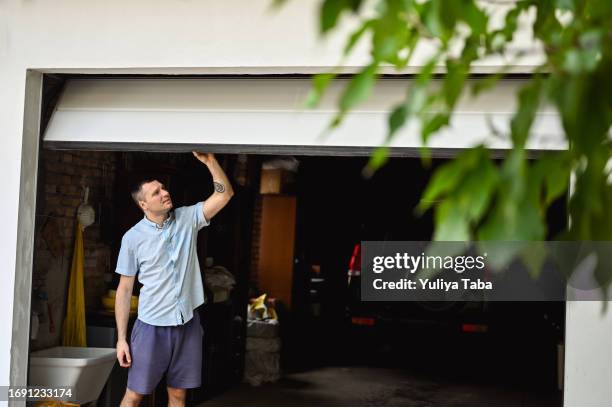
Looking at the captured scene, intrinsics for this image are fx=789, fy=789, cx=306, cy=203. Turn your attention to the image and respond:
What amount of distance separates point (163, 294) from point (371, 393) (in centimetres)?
407

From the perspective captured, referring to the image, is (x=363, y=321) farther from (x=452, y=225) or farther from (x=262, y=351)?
(x=452, y=225)

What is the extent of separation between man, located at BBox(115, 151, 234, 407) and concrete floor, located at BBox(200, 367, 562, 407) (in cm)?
255

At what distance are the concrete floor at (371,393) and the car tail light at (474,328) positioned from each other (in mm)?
713

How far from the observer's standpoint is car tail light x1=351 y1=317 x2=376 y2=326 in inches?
411

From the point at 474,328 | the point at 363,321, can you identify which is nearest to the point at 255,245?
the point at 363,321

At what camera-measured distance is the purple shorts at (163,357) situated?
17.5ft

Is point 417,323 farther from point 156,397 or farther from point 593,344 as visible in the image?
point 593,344

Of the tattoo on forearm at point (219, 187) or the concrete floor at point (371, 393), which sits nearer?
the tattoo on forearm at point (219, 187)

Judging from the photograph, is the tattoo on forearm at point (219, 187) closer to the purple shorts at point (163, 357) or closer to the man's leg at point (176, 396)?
the purple shorts at point (163, 357)

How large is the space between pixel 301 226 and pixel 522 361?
3675mm

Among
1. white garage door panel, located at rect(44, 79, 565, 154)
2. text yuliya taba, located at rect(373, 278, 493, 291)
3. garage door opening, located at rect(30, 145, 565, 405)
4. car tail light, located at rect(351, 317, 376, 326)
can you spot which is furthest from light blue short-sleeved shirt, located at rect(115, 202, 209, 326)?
car tail light, located at rect(351, 317, 376, 326)

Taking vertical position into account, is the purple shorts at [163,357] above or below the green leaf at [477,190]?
below

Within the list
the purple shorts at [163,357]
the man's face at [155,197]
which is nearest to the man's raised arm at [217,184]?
the man's face at [155,197]

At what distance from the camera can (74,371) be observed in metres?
5.66
